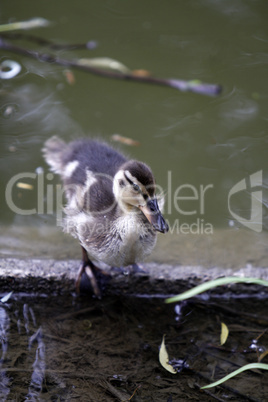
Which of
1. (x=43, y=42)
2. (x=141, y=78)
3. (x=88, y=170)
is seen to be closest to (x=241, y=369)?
(x=88, y=170)

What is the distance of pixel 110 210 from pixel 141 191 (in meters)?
0.34

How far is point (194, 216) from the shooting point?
12.0 ft

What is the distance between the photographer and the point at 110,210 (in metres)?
3.01

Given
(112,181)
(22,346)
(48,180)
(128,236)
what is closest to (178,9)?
(48,180)

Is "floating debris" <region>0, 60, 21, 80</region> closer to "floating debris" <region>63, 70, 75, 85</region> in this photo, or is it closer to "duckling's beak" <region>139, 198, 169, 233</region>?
"floating debris" <region>63, 70, 75, 85</region>

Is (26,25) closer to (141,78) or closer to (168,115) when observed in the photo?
(141,78)

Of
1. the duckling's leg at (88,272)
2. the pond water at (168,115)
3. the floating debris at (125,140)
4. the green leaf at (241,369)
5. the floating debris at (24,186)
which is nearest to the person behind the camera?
the green leaf at (241,369)

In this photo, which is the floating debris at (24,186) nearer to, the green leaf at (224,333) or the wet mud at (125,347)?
the wet mud at (125,347)

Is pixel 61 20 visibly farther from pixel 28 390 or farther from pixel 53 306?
pixel 28 390

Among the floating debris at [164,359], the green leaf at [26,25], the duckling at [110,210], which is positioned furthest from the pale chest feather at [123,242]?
the green leaf at [26,25]

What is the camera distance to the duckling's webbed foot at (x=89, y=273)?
2.99 metres

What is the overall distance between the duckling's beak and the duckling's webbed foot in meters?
0.56

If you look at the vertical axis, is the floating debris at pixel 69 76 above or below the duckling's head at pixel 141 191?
below

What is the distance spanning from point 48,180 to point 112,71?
4.85 ft
